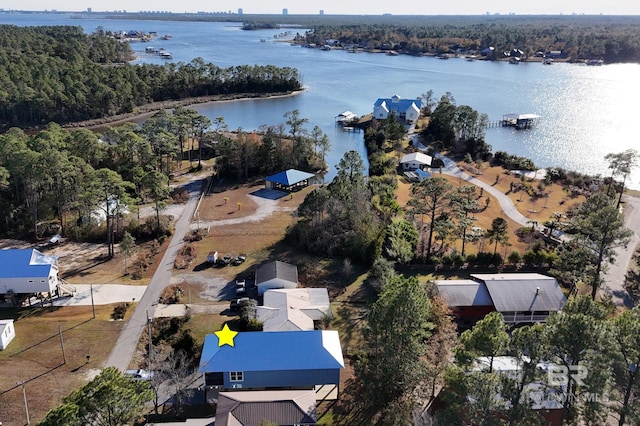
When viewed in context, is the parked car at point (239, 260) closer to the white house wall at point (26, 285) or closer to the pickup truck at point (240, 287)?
the pickup truck at point (240, 287)

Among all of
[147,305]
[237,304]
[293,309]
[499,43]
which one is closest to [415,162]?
[293,309]

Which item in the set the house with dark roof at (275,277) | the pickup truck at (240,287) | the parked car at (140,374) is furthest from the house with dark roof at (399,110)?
the parked car at (140,374)

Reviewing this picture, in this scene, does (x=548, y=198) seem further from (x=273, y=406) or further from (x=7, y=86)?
(x=7, y=86)

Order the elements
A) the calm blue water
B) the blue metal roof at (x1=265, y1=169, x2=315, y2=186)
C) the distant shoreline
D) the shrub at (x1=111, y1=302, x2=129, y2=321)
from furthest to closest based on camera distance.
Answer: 1. the distant shoreline
2. the calm blue water
3. the blue metal roof at (x1=265, y1=169, x2=315, y2=186)
4. the shrub at (x1=111, y1=302, x2=129, y2=321)

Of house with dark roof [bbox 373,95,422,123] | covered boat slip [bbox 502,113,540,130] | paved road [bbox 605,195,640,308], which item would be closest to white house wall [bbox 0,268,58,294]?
paved road [bbox 605,195,640,308]

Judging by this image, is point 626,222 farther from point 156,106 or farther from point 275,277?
point 156,106

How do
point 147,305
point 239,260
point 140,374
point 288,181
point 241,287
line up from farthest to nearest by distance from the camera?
point 288,181, point 239,260, point 241,287, point 147,305, point 140,374

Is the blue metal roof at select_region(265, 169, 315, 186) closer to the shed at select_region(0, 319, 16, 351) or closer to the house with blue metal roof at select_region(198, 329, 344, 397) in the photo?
the house with blue metal roof at select_region(198, 329, 344, 397)
